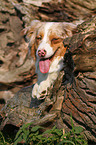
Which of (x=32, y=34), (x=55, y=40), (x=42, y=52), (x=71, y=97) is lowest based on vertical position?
(x=71, y=97)

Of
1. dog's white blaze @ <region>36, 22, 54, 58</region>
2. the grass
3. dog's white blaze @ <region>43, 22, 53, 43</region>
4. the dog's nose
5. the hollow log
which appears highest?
dog's white blaze @ <region>43, 22, 53, 43</region>

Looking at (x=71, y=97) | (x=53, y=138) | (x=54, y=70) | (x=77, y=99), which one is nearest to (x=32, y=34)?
(x=54, y=70)

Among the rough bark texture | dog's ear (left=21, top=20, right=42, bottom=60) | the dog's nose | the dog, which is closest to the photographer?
the rough bark texture

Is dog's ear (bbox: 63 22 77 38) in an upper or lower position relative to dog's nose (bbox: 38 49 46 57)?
upper

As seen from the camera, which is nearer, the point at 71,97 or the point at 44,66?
the point at 71,97

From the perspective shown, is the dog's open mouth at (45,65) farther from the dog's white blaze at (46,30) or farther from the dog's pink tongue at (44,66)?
the dog's white blaze at (46,30)

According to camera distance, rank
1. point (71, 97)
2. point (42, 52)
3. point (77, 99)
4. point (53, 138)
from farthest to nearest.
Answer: point (42, 52)
point (71, 97)
point (77, 99)
point (53, 138)

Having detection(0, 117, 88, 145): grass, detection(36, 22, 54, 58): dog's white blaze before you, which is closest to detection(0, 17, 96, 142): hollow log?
detection(0, 117, 88, 145): grass

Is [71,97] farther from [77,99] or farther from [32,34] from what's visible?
[32,34]

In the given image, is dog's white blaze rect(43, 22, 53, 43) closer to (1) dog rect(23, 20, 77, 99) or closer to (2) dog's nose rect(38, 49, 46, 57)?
(1) dog rect(23, 20, 77, 99)

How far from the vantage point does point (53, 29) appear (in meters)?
2.90

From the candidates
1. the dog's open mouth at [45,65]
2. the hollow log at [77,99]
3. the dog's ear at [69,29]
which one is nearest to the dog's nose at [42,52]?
the dog's open mouth at [45,65]

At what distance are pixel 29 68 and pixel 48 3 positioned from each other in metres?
2.56

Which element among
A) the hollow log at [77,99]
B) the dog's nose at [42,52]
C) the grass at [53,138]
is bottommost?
the grass at [53,138]
